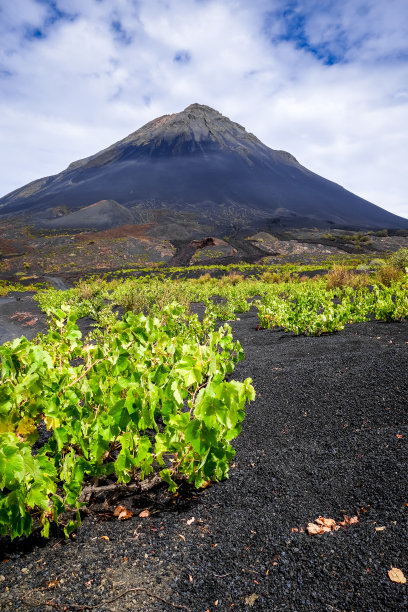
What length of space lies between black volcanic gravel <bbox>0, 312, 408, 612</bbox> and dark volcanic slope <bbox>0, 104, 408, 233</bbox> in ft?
336

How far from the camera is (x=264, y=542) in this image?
1685 mm

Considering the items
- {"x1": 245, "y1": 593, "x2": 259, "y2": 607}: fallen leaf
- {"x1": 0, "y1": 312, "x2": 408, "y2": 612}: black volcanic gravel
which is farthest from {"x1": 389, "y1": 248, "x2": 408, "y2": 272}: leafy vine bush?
{"x1": 245, "y1": 593, "x2": 259, "y2": 607}: fallen leaf

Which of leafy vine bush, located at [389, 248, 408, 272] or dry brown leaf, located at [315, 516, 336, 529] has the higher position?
leafy vine bush, located at [389, 248, 408, 272]

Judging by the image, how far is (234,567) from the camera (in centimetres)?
155

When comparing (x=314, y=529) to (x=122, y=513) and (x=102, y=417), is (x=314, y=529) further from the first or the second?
(x=102, y=417)

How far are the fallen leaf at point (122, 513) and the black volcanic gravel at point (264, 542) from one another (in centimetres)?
4

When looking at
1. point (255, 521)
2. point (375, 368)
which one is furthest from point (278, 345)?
point (255, 521)

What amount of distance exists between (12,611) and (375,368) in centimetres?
356

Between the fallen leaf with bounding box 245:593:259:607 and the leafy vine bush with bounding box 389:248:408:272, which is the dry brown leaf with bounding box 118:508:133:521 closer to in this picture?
the fallen leaf with bounding box 245:593:259:607

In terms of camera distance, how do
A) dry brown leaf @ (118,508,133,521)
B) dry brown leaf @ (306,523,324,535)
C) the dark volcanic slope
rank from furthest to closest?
the dark volcanic slope < dry brown leaf @ (118,508,133,521) < dry brown leaf @ (306,523,324,535)

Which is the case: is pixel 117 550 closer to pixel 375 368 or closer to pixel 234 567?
pixel 234 567

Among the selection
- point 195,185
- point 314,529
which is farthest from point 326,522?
point 195,185

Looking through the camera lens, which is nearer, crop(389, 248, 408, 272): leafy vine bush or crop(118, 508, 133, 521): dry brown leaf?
crop(118, 508, 133, 521): dry brown leaf

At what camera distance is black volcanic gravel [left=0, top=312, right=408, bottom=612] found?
140 cm
